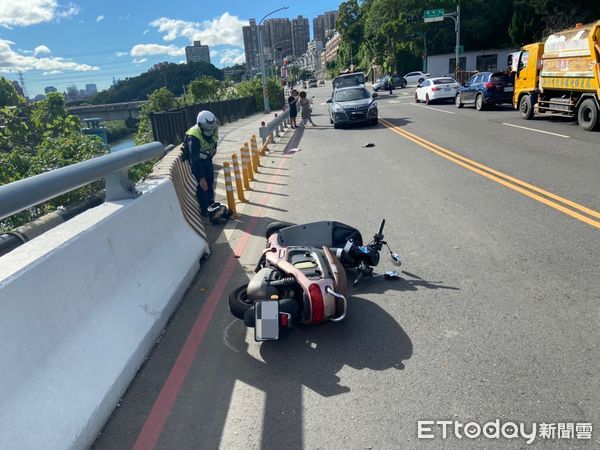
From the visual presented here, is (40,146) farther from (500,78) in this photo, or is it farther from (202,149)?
(500,78)

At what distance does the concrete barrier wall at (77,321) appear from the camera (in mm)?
2486

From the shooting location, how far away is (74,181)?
3375 millimetres

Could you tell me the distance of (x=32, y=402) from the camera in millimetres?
2508

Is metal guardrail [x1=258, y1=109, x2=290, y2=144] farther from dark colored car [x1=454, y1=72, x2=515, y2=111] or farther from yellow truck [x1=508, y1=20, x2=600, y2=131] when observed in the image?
yellow truck [x1=508, y1=20, x2=600, y2=131]

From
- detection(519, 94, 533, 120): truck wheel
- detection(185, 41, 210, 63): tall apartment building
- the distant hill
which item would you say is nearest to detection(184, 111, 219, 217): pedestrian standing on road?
detection(519, 94, 533, 120): truck wheel

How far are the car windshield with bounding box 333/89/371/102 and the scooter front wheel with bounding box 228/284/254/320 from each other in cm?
1840

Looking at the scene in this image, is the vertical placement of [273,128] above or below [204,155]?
below

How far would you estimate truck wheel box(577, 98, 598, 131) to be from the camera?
14.3 meters

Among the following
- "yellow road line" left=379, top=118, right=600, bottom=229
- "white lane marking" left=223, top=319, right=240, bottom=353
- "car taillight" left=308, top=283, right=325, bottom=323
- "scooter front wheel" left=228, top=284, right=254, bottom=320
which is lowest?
"yellow road line" left=379, top=118, right=600, bottom=229

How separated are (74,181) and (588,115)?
15.9 metres

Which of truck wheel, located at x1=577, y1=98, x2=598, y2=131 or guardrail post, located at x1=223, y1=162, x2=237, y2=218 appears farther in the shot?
truck wheel, located at x1=577, y1=98, x2=598, y2=131

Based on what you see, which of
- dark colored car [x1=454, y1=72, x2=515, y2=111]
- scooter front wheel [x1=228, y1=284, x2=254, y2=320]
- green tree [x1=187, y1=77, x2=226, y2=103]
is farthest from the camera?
green tree [x1=187, y1=77, x2=226, y2=103]

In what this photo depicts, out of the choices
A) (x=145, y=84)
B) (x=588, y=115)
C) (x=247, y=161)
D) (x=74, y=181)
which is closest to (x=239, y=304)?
(x=74, y=181)

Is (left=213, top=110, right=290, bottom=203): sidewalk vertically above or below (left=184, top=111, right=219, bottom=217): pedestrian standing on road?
below
